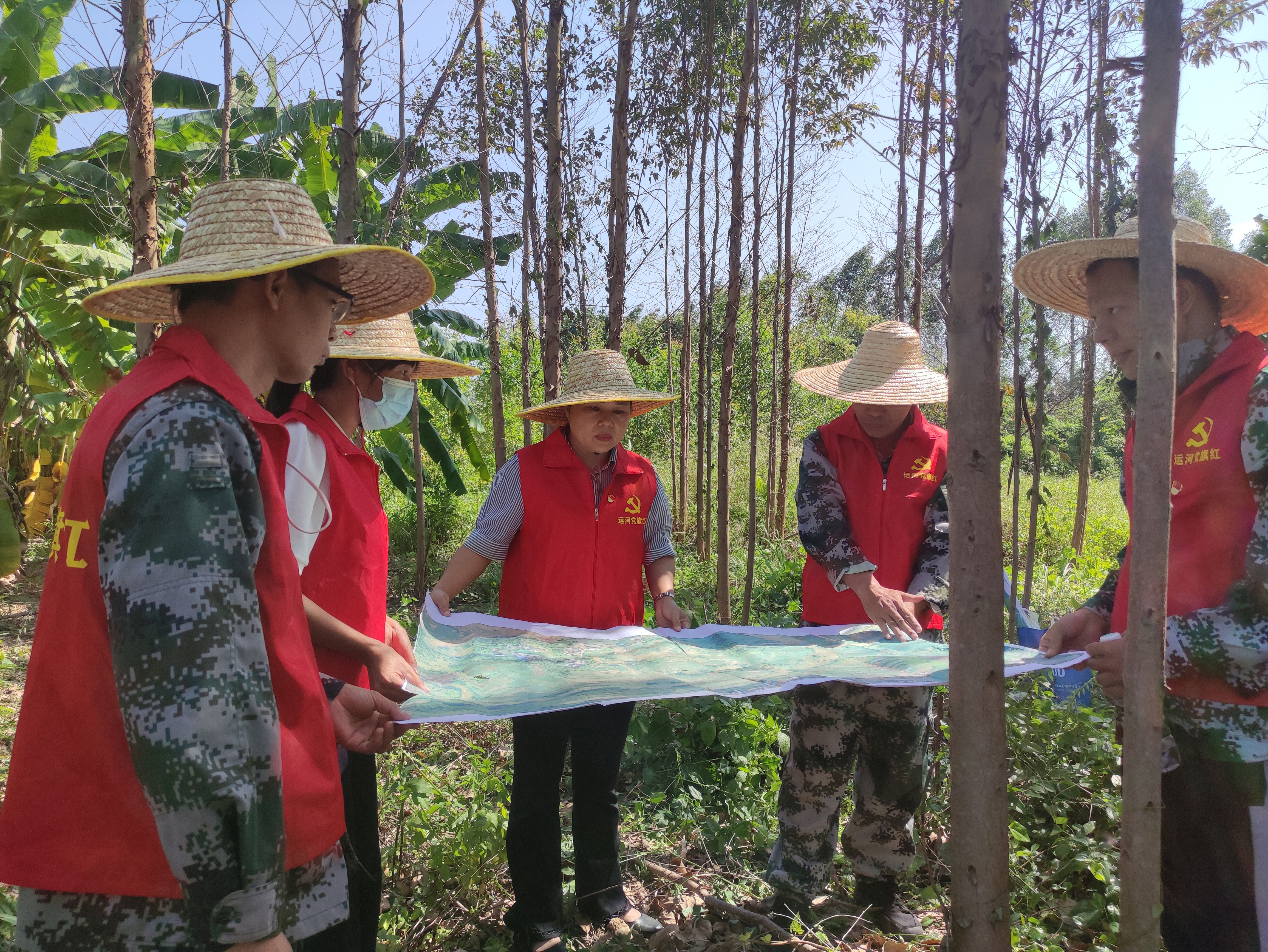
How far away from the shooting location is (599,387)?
264 centimetres

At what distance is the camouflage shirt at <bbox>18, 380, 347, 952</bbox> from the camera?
0.89 meters

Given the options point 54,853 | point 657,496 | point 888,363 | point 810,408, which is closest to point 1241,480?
point 888,363

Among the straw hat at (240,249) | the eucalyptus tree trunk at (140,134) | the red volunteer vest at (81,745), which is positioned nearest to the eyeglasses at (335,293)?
the straw hat at (240,249)

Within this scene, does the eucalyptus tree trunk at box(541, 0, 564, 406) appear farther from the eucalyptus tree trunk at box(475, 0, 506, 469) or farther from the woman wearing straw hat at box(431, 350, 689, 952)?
the woman wearing straw hat at box(431, 350, 689, 952)

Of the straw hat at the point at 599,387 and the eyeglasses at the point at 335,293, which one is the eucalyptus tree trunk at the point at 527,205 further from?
the eyeglasses at the point at 335,293

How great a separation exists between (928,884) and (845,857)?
280mm

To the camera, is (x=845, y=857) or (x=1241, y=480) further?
(x=845, y=857)

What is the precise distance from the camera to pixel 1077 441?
19594 mm

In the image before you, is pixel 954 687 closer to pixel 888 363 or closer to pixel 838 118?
pixel 888 363

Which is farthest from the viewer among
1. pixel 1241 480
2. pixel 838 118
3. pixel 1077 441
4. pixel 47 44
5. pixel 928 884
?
pixel 1077 441

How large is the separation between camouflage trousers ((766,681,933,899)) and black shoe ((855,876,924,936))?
5cm

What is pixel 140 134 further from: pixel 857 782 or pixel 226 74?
pixel 857 782

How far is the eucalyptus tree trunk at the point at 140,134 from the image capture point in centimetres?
302

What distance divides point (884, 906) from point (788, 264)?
4990 millimetres
